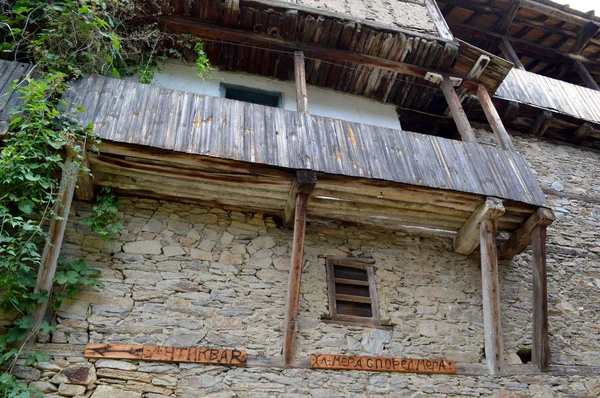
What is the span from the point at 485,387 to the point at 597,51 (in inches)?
338

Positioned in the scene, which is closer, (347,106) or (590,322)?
(590,322)

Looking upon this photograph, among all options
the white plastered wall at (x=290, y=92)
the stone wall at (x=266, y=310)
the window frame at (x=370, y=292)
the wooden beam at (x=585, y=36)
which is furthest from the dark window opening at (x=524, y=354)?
the wooden beam at (x=585, y=36)

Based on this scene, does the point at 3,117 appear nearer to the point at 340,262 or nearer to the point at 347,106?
the point at 340,262

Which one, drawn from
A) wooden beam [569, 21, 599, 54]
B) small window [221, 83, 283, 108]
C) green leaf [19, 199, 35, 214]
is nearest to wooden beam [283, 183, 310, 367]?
small window [221, 83, 283, 108]

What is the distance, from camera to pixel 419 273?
242 inches

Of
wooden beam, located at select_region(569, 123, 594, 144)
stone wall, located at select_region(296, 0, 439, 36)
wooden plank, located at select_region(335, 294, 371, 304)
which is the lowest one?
wooden plank, located at select_region(335, 294, 371, 304)

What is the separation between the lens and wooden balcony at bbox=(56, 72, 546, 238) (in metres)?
5.28

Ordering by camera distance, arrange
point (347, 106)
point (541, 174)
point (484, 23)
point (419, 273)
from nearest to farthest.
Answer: point (419, 273)
point (347, 106)
point (541, 174)
point (484, 23)

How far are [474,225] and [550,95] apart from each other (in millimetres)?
4299

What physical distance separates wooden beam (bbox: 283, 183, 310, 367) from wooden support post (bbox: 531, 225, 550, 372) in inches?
107

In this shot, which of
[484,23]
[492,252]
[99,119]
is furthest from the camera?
[484,23]

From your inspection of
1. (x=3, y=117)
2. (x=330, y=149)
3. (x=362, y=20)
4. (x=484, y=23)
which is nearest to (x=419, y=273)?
(x=330, y=149)

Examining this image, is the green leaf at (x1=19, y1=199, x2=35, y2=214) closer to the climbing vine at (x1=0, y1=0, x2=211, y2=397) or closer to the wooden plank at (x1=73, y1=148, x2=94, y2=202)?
the climbing vine at (x1=0, y1=0, x2=211, y2=397)

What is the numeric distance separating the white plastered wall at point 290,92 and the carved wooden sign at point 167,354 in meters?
3.44
